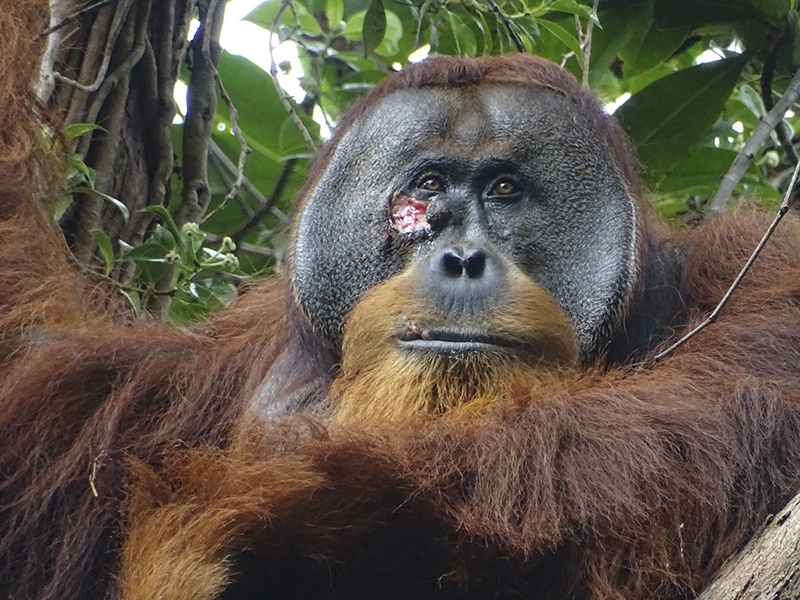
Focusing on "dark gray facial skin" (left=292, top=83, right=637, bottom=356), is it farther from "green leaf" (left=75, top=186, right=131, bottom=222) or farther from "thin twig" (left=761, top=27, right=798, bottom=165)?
"thin twig" (left=761, top=27, right=798, bottom=165)

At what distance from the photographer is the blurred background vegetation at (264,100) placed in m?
3.40

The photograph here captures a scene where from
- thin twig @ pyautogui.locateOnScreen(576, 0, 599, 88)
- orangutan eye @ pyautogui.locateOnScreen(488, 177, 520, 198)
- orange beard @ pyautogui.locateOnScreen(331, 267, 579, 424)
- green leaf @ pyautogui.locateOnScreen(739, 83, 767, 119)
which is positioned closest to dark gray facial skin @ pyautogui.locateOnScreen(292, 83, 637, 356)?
orangutan eye @ pyautogui.locateOnScreen(488, 177, 520, 198)

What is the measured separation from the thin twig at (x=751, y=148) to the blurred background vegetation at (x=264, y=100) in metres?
0.13

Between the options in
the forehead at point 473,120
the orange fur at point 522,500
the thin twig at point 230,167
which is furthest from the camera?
the thin twig at point 230,167

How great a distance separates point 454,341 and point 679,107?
5.13ft

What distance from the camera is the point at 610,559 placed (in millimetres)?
2193

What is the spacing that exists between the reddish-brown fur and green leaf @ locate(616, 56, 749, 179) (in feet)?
2.41

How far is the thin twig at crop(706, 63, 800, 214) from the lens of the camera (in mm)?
3469

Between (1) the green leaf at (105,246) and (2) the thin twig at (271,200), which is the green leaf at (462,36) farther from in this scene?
(1) the green leaf at (105,246)

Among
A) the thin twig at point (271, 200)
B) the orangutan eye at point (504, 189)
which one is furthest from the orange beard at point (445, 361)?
the thin twig at point (271, 200)

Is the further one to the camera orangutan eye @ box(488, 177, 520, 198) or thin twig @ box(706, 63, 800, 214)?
thin twig @ box(706, 63, 800, 214)

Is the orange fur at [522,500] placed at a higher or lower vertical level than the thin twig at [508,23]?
lower

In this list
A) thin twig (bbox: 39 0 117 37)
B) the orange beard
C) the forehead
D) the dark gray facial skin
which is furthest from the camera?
thin twig (bbox: 39 0 117 37)

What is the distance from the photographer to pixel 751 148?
137 inches
